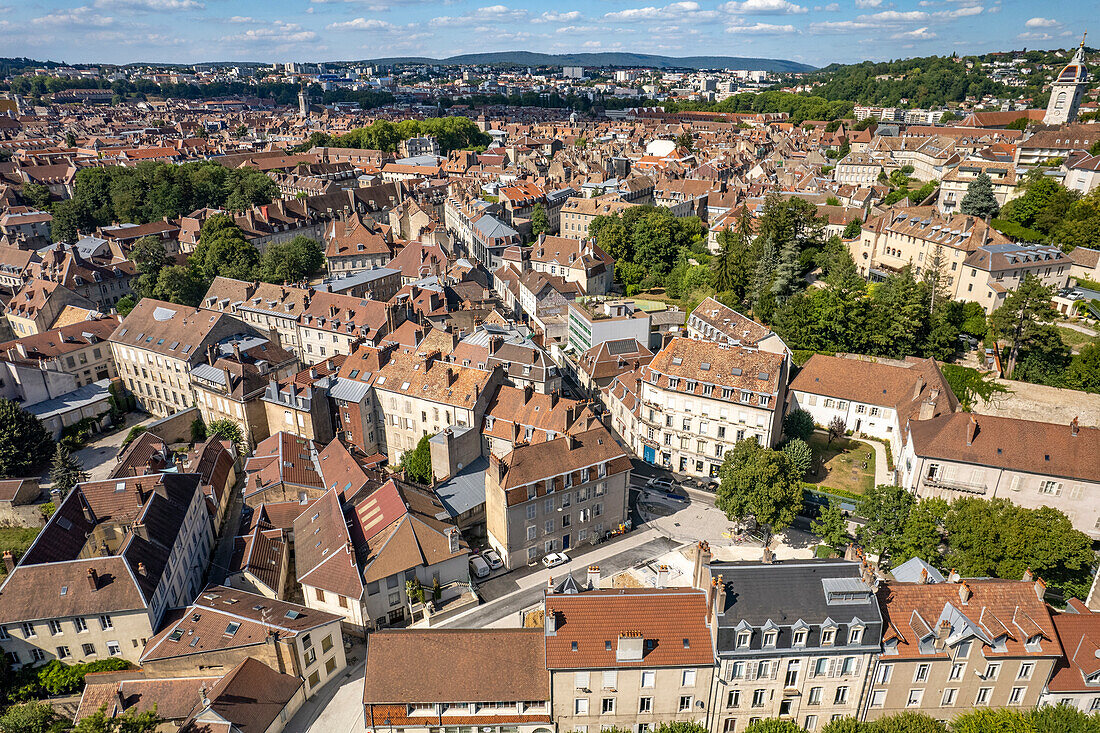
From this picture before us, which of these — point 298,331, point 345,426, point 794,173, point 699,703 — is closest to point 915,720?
point 699,703

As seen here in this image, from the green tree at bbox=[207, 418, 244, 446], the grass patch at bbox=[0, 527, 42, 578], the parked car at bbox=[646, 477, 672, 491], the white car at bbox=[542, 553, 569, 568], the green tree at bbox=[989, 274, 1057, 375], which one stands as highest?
the green tree at bbox=[989, 274, 1057, 375]

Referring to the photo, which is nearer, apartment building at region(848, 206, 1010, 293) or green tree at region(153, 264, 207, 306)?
apartment building at region(848, 206, 1010, 293)

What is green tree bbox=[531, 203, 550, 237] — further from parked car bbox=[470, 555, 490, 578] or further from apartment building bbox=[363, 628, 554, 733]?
apartment building bbox=[363, 628, 554, 733]

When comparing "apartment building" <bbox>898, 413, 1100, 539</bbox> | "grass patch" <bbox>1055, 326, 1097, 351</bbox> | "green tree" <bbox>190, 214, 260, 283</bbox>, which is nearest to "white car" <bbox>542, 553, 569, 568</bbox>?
"apartment building" <bbox>898, 413, 1100, 539</bbox>

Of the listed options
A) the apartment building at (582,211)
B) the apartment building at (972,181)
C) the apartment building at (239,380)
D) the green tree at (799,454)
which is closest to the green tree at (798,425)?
the green tree at (799,454)

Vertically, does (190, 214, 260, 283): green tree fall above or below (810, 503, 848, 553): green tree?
above

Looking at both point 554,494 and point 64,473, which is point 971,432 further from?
point 64,473

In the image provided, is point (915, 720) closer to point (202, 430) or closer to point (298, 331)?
point (202, 430)
